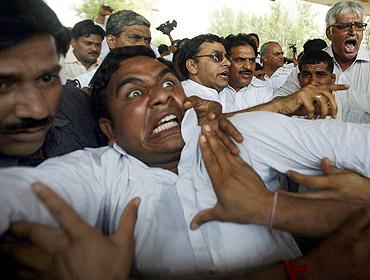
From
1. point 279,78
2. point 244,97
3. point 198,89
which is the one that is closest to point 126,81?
point 198,89

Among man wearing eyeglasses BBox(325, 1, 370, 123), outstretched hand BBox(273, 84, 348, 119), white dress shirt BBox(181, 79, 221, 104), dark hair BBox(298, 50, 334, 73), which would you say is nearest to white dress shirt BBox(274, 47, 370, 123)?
man wearing eyeglasses BBox(325, 1, 370, 123)

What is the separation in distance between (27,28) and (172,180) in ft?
1.51

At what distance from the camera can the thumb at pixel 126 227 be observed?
710mm

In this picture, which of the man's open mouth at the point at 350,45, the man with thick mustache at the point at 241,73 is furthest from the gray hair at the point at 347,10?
the man with thick mustache at the point at 241,73

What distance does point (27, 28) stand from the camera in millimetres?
748

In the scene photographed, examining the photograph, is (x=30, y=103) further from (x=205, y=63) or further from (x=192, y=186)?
(x=205, y=63)

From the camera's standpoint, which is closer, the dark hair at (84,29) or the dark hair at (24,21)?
the dark hair at (24,21)

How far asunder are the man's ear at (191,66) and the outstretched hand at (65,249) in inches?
77.9

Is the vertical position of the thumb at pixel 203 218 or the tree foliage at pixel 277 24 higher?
the thumb at pixel 203 218

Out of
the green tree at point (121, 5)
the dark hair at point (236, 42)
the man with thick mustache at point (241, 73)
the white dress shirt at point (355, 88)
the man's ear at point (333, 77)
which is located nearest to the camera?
the white dress shirt at point (355, 88)

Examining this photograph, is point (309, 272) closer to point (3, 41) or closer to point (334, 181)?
point (334, 181)

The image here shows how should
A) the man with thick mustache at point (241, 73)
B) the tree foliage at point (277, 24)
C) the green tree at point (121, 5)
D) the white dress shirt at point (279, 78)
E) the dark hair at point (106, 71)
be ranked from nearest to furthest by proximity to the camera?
the dark hair at point (106, 71)
the man with thick mustache at point (241, 73)
the white dress shirt at point (279, 78)
the green tree at point (121, 5)
the tree foliage at point (277, 24)

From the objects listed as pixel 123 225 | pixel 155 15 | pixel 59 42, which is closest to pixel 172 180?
pixel 123 225

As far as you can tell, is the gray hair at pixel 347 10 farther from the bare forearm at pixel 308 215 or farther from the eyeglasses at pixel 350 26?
the bare forearm at pixel 308 215
